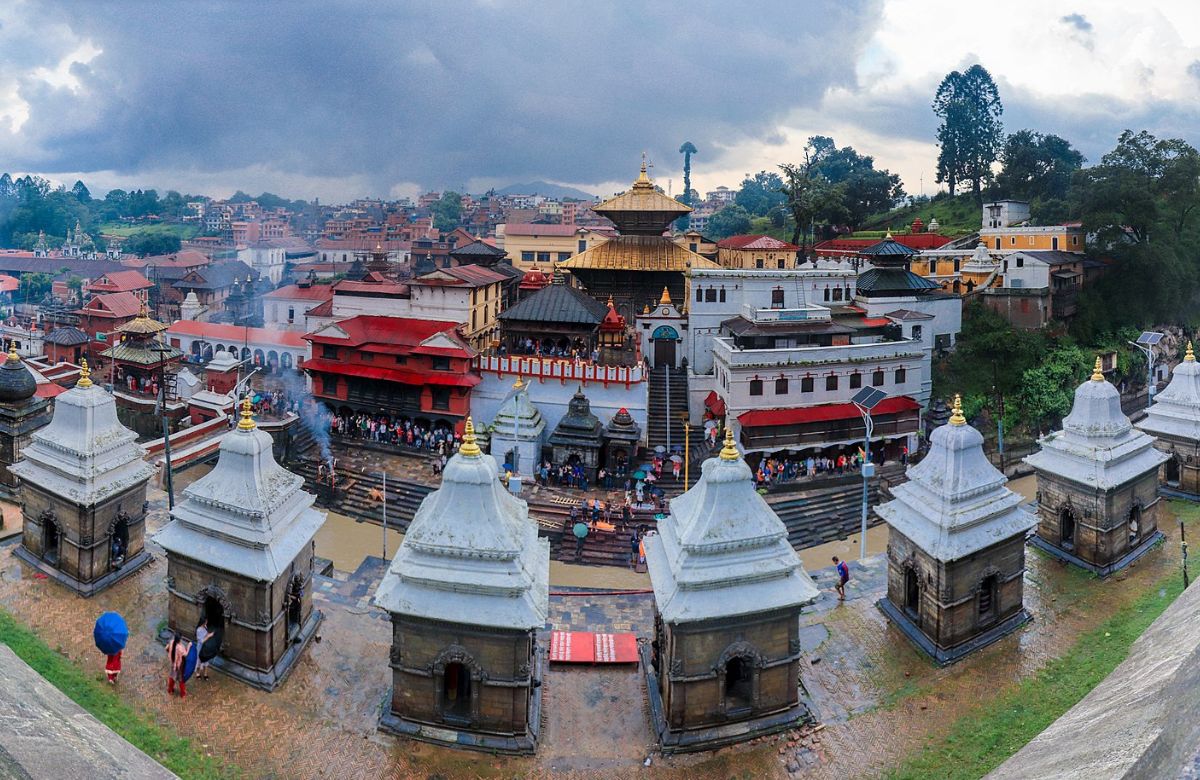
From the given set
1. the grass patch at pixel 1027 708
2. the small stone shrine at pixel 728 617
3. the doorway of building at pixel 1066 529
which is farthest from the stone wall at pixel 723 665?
the doorway of building at pixel 1066 529

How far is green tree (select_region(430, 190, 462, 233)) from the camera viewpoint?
9444 cm

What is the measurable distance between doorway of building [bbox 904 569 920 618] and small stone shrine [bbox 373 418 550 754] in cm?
731

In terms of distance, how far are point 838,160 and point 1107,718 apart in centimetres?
7238

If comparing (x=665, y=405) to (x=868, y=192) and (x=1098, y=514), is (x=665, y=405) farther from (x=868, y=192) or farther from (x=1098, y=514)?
(x=868, y=192)

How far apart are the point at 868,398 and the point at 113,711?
23.1m

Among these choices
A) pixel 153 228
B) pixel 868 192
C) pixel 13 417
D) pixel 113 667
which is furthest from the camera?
pixel 153 228

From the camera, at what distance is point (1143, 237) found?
39.8m

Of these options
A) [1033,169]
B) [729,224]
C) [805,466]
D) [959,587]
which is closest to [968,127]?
[1033,169]

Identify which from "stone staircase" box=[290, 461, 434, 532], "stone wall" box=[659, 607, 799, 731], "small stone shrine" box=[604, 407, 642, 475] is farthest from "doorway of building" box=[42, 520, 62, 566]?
"small stone shrine" box=[604, 407, 642, 475]

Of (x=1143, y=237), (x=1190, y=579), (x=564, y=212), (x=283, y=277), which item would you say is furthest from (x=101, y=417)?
(x=564, y=212)

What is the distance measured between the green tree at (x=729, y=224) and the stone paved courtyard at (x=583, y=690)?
61809mm

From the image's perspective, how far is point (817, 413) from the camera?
29.1 meters

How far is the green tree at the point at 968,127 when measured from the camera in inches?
2566

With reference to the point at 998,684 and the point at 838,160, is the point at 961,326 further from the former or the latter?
the point at 838,160
